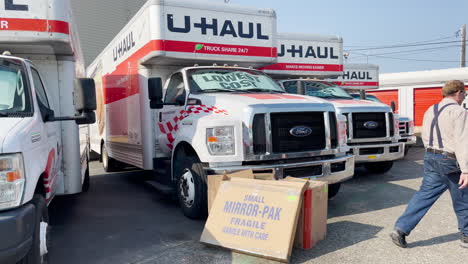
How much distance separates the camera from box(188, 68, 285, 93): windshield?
605 centimetres

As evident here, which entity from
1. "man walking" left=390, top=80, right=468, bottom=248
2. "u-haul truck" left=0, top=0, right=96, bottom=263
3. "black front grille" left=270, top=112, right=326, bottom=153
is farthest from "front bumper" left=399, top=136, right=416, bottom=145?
"u-haul truck" left=0, top=0, right=96, bottom=263

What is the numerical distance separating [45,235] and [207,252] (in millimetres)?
1599

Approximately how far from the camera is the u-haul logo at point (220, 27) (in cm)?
646

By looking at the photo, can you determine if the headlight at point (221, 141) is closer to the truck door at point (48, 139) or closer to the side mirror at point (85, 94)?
the side mirror at point (85, 94)

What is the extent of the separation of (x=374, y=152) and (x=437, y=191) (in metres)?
4.04

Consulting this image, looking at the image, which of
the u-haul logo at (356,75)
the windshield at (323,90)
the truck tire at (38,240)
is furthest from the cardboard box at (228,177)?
the u-haul logo at (356,75)

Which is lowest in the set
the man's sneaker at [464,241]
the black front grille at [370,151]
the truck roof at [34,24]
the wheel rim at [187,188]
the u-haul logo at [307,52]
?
the man's sneaker at [464,241]

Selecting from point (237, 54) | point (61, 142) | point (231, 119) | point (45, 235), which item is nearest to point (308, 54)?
point (237, 54)

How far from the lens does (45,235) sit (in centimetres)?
346

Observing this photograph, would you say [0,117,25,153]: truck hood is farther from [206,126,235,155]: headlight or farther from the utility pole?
the utility pole

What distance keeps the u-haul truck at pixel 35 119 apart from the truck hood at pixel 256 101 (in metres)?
1.78

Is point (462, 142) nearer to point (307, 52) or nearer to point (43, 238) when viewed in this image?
point (43, 238)

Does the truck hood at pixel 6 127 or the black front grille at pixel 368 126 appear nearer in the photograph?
the truck hood at pixel 6 127

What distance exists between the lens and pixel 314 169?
5.38 meters
